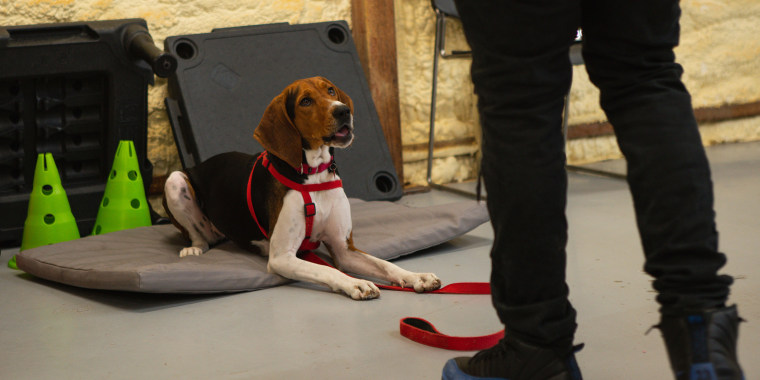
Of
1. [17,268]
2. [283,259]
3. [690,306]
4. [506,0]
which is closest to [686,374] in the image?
[690,306]

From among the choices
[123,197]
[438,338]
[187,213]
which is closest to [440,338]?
[438,338]

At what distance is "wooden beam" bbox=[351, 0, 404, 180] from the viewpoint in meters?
4.03

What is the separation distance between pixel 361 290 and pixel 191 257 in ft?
2.34

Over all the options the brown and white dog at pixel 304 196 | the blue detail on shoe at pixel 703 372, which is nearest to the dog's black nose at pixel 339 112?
the brown and white dog at pixel 304 196

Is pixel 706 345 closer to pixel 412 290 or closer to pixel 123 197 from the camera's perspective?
pixel 412 290

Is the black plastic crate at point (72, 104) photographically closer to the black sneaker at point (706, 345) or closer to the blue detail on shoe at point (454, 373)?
the blue detail on shoe at point (454, 373)

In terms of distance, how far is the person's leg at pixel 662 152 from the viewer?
1.07 metres

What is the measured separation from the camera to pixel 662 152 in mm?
1103

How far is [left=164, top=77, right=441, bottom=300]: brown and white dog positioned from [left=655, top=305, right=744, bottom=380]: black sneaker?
120 cm

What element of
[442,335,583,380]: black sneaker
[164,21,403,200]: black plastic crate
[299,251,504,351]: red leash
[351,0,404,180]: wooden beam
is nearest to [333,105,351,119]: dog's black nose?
[299,251,504,351]: red leash

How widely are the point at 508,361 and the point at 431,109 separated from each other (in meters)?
2.97

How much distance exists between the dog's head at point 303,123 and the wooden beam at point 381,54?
1666mm

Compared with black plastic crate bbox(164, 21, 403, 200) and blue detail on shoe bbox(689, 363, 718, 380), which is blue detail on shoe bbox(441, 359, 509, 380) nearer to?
blue detail on shoe bbox(689, 363, 718, 380)

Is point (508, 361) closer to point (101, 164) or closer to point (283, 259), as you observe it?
point (283, 259)
